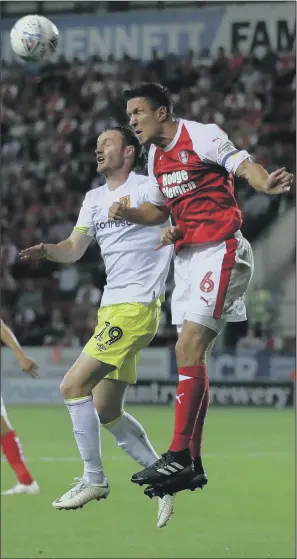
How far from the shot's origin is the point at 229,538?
563 inches

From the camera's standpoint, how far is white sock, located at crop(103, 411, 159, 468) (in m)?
8.42

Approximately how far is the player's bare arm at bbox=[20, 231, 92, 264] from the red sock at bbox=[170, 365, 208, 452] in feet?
3.82

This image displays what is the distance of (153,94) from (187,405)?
6.08 feet

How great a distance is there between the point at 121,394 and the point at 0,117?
19.8 metres

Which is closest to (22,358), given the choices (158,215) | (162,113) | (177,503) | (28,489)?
(158,215)

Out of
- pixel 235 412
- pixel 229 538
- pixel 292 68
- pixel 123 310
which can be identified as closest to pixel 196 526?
pixel 229 538

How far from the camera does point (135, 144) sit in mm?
7996

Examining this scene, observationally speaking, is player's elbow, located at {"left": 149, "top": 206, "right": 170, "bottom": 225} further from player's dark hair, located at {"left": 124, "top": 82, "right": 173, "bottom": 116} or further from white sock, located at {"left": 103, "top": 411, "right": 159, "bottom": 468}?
white sock, located at {"left": 103, "top": 411, "right": 159, "bottom": 468}

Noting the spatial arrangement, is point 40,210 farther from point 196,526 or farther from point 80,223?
point 80,223

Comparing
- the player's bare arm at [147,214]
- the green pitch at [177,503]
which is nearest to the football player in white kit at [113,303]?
the player's bare arm at [147,214]

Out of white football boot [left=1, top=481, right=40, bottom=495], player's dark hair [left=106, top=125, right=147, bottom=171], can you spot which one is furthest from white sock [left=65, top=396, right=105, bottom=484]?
white football boot [left=1, top=481, right=40, bottom=495]

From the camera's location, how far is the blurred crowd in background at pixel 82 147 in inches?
891

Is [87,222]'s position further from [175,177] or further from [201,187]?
[201,187]

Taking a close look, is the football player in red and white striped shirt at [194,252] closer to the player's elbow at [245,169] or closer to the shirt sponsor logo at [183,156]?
the shirt sponsor logo at [183,156]
